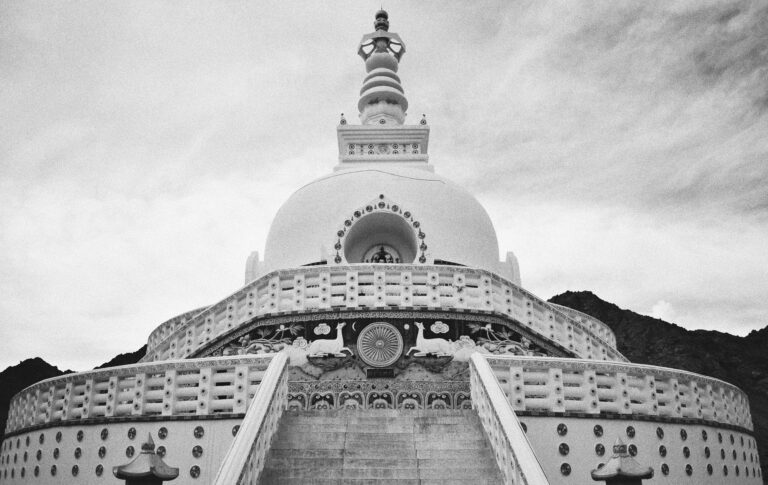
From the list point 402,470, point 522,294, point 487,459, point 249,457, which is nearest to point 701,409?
point 522,294

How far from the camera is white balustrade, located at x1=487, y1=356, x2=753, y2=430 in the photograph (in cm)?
998

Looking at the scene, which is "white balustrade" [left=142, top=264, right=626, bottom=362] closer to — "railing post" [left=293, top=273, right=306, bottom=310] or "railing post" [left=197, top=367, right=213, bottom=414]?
"railing post" [left=293, top=273, right=306, bottom=310]

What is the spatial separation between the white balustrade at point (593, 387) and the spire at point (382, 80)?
531 inches

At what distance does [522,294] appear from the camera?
12.8 meters

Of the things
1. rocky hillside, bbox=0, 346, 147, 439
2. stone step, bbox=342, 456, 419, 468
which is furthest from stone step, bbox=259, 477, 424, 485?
rocky hillside, bbox=0, 346, 147, 439

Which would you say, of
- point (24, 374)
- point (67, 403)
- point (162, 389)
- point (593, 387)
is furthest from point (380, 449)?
point (24, 374)

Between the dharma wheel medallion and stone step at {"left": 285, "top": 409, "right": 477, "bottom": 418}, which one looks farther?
the dharma wheel medallion

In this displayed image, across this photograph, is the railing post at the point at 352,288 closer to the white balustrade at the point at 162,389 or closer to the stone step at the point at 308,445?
the white balustrade at the point at 162,389

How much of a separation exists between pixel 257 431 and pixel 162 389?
10.2 ft

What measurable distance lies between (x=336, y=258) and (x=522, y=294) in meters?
4.01

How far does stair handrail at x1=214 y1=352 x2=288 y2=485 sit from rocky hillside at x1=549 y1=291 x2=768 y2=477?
1263 inches

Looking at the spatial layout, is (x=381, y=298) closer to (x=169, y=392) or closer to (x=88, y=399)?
(x=169, y=392)

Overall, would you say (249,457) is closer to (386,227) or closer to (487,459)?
(487,459)

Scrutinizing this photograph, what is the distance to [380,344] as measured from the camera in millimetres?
11727
